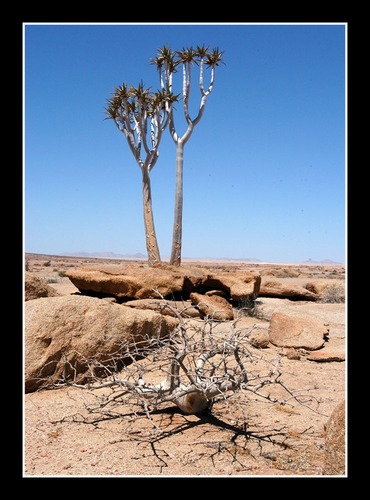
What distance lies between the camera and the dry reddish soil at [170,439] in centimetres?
317

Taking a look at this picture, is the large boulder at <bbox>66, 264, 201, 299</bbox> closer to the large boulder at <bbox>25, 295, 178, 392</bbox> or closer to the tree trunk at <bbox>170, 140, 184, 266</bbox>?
the large boulder at <bbox>25, 295, 178, 392</bbox>

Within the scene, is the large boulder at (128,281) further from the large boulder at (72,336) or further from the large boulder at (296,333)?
the large boulder at (72,336)

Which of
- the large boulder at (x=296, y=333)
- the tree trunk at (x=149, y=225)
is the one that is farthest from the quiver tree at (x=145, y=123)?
the large boulder at (x=296, y=333)

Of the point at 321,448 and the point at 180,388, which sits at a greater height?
the point at 180,388

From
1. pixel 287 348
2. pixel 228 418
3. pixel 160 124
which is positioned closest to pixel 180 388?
pixel 228 418

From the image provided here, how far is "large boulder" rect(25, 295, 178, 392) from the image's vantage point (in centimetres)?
471

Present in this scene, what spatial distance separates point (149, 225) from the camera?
15.5m

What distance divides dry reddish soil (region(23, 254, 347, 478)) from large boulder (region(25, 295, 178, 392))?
214 mm

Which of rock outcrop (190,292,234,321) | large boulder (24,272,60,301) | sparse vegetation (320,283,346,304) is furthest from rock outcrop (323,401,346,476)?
sparse vegetation (320,283,346,304)

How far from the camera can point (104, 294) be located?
10156 millimetres

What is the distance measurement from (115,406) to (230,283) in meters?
6.63

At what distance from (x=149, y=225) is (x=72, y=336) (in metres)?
10.7

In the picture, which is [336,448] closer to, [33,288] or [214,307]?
[33,288]
